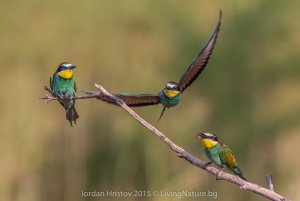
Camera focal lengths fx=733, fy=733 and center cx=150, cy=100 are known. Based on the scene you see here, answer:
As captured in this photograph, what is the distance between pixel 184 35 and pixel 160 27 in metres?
0.37

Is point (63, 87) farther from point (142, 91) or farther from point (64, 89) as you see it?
point (142, 91)

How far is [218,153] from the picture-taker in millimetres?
1831

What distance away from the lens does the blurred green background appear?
5.21 metres

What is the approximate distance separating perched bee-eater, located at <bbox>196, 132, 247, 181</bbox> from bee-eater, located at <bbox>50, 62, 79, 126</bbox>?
1.19ft

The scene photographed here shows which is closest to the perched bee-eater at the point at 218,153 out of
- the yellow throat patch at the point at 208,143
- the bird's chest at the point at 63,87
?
the yellow throat patch at the point at 208,143

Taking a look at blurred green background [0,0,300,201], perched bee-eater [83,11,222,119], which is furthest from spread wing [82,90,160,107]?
blurred green background [0,0,300,201]

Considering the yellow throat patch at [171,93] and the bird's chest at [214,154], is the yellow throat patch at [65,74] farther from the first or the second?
the bird's chest at [214,154]

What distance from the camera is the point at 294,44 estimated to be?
663cm

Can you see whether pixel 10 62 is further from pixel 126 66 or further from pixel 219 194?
pixel 219 194

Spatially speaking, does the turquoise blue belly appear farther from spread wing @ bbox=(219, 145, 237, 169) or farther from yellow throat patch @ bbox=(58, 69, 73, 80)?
spread wing @ bbox=(219, 145, 237, 169)

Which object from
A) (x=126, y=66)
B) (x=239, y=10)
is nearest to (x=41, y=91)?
(x=126, y=66)

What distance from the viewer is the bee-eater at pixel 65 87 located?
1.48 metres

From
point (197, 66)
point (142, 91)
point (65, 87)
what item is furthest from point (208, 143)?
point (142, 91)

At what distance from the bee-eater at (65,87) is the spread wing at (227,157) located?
17.0 inches
